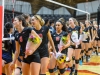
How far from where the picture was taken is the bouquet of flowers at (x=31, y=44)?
15.6 feet

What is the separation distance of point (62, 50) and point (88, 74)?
2582 mm

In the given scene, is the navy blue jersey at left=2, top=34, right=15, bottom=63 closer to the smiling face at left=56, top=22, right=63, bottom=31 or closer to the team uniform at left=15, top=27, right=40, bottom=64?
the team uniform at left=15, top=27, right=40, bottom=64

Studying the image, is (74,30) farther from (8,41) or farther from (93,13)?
(93,13)

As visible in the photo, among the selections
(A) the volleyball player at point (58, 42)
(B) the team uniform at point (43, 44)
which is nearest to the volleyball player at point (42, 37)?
(B) the team uniform at point (43, 44)

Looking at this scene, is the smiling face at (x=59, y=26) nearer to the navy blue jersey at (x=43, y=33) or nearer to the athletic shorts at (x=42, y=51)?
the navy blue jersey at (x=43, y=33)

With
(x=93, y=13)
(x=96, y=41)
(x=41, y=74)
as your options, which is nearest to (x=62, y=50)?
(x=41, y=74)

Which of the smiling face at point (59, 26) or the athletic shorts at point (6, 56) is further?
the smiling face at point (59, 26)

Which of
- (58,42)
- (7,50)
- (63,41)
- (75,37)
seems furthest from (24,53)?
(75,37)

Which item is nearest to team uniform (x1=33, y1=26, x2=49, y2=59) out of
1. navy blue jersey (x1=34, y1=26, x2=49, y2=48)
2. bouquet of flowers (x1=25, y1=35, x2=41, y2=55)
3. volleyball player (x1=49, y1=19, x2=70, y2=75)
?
navy blue jersey (x1=34, y1=26, x2=49, y2=48)

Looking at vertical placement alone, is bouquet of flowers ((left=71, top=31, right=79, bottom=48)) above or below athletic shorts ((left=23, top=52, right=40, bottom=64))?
above

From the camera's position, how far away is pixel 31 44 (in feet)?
15.8

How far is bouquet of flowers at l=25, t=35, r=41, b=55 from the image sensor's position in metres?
4.77

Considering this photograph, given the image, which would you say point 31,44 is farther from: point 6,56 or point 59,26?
point 59,26

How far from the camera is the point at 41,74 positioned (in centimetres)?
572
